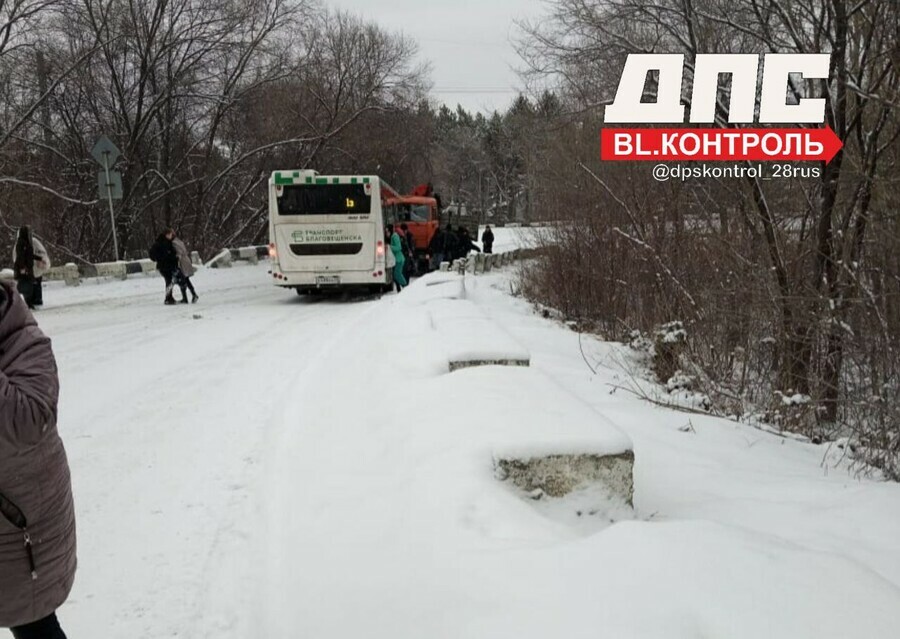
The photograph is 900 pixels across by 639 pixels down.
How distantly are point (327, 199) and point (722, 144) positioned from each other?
923 cm

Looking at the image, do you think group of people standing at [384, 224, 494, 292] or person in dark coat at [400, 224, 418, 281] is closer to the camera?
group of people standing at [384, 224, 494, 292]

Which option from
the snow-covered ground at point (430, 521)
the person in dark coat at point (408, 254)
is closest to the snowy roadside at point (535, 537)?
the snow-covered ground at point (430, 521)

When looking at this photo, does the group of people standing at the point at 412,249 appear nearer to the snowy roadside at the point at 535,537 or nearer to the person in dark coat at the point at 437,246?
the person in dark coat at the point at 437,246

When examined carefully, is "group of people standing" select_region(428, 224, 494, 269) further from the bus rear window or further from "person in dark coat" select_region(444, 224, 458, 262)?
the bus rear window

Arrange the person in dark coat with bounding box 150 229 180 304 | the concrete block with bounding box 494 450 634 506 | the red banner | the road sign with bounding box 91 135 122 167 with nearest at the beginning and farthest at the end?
the concrete block with bounding box 494 450 634 506, the red banner, the person in dark coat with bounding box 150 229 180 304, the road sign with bounding box 91 135 122 167

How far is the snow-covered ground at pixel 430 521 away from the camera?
2.71m

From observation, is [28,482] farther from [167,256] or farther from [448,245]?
[448,245]

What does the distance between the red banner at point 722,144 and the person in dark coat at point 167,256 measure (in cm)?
919

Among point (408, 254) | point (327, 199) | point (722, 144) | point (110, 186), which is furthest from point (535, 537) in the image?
point (408, 254)

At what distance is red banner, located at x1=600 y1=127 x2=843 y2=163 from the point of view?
7.78 meters

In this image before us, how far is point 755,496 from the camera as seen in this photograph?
4.45m

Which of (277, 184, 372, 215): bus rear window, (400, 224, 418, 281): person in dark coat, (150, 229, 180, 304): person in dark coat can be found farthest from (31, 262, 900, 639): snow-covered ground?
(400, 224, 418, 281): person in dark coat

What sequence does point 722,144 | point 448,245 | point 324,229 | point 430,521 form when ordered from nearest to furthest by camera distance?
point 430,521, point 722,144, point 324,229, point 448,245

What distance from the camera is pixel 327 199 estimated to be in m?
15.5
